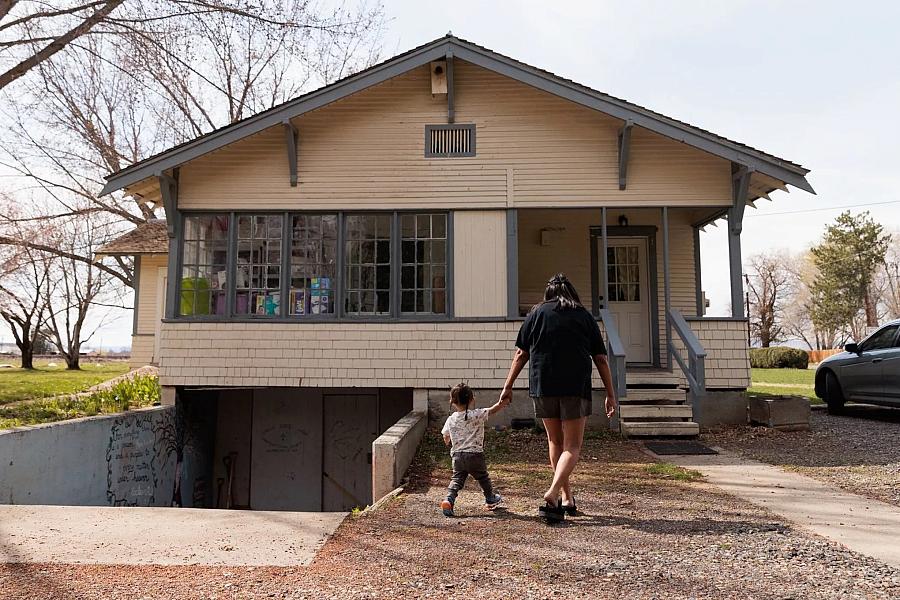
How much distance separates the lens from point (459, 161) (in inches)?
404

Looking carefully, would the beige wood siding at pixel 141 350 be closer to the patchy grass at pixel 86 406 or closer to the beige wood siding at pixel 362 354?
the patchy grass at pixel 86 406

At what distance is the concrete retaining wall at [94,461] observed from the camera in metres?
7.29

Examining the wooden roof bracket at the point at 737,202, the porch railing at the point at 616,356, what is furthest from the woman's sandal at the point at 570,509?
the wooden roof bracket at the point at 737,202

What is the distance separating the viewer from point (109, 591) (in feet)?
11.6

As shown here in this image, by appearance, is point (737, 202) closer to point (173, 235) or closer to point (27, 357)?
point (173, 235)

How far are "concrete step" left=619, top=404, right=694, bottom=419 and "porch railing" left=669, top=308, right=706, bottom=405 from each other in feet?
0.75

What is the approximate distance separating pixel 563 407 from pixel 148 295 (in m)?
16.6

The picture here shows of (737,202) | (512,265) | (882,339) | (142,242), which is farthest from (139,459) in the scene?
(882,339)

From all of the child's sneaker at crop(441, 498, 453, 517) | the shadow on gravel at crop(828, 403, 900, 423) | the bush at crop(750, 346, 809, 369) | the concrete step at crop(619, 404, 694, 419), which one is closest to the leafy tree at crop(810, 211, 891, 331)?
the bush at crop(750, 346, 809, 369)

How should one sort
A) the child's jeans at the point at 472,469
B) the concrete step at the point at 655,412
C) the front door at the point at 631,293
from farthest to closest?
the front door at the point at 631,293
the concrete step at the point at 655,412
the child's jeans at the point at 472,469

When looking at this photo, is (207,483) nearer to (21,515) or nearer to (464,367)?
(464,367)

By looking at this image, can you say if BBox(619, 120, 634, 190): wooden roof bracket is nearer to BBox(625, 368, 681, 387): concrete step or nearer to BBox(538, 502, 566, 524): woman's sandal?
BBox(625, 368, 681, 387): concrete step

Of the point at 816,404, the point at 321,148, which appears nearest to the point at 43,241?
the point at 321,148

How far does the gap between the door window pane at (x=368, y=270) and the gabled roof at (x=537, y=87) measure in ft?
6.57
